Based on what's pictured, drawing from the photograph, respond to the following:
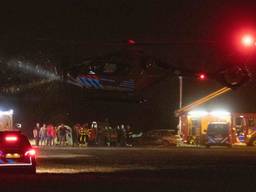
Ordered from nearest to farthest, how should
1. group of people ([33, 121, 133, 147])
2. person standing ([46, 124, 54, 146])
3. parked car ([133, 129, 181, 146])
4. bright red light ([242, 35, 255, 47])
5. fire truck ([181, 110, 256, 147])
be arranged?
bright red light ([242, 35, 255, 47]) → person standing ([46, 124, 54, 146]) → group of people ([33, 121, 133, 147]) → fire truck ([181, 110, 256, 147]) → parked car ([133, 129, 181, 146])

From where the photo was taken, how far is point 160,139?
2447 inches

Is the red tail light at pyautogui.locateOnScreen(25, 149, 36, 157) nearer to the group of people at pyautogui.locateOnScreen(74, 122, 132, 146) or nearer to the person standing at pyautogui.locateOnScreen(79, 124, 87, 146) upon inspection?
the group of people at pyautogui.locateOnScreen(74, 122, 132, 146)

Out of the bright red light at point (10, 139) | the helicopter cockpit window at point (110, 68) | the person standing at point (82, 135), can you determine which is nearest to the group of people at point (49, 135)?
the person standing at point (82, 135)

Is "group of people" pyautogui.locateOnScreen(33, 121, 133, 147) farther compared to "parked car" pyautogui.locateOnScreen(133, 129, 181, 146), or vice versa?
"parked car" pyautogui.locateOnScreen(133, 129, 181, 146)

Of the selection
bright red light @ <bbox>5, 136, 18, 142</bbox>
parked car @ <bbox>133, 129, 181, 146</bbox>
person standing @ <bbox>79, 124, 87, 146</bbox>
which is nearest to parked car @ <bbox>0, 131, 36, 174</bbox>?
bright red light @ <bbox>5, 136, 18, 142</bbox>

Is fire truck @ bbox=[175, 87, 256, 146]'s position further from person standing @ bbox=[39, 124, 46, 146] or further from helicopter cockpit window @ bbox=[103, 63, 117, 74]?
helicopter cockpit window @ bbox=[103, 63, 117, 74]

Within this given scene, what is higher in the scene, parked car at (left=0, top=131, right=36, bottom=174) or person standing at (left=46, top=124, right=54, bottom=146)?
person standing at (left=46, top=124, right=54, bottom=146)

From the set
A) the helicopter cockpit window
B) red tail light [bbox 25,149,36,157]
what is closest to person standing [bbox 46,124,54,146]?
the helicopter cockpit window

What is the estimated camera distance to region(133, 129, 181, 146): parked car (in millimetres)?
61781

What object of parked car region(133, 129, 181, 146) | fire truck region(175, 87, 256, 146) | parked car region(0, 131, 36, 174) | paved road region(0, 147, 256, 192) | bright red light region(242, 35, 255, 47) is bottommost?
paved road region(0, 147, 256, 192)

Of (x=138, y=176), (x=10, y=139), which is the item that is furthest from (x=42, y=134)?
(x=138, y=176)

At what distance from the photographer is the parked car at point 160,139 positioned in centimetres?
6178

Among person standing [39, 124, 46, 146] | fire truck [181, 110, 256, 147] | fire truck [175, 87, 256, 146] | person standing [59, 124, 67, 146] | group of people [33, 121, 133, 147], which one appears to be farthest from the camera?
fire truck [175, 87, 256, 146]

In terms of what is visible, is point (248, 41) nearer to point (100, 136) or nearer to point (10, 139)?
point (10, 139)
